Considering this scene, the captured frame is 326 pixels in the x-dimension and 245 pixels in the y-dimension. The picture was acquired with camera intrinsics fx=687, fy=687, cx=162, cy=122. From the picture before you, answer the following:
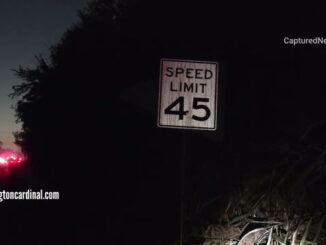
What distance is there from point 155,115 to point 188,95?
6.53m

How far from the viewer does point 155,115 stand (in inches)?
546

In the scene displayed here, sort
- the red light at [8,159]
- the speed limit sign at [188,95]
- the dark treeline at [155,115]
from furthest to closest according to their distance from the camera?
the red light at [8,159] → the dark treeline at [155,115] → the speed limit sign at [188,95]

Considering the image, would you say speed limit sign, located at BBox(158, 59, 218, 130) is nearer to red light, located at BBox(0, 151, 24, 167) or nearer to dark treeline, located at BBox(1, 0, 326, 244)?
dark treeline, located at BBox(1, 0, 326, 244)

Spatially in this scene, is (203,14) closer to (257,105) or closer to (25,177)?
(257,105)

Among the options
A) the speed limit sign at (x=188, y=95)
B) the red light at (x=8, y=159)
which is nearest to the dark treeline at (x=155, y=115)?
the speed limit sign at (x=188, y=95)

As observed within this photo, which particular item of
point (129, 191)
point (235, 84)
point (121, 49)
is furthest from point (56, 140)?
point (235, 84)

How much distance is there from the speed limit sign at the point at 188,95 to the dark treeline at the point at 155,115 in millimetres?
359

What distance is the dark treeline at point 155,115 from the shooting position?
33.8 ft

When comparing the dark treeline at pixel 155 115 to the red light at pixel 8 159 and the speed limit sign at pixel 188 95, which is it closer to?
the speed limit sign at pixel 188 95

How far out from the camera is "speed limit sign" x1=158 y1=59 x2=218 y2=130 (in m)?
7.26

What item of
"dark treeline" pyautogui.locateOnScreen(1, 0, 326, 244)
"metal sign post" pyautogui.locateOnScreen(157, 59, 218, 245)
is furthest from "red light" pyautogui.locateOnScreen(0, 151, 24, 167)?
"metal sign post" pyautogui.locateOnScreen(157, 59, 218, 245)

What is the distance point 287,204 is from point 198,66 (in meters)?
2.44

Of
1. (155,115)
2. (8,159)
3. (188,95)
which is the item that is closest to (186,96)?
(188,95)

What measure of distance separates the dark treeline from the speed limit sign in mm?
359
